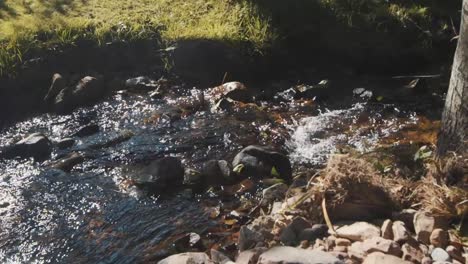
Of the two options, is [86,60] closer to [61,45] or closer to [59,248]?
[61,45]

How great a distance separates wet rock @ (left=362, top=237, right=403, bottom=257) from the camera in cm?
391

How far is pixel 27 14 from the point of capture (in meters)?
9.88

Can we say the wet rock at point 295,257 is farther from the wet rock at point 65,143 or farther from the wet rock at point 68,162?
the wet rock at point 65,143

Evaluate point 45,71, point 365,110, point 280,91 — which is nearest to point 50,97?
point 45,71

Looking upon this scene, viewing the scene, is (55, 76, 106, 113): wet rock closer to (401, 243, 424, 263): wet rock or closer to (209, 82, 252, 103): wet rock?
(209, 82, 252, 103): wet rock

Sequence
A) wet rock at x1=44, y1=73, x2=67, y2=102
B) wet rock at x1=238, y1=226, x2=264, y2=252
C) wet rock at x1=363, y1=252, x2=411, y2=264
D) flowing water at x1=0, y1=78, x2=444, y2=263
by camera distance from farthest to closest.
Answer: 1. wet rock at x1=44, y1=73, x2=67, y2=102
2. flowing water at x1=0, y1=78, x2=444, y2=263
3. wet rock at x1=238, y1=226, x2=264, y2=252
4. wet rock at x1=363, y1=252, x2=411, y2=264

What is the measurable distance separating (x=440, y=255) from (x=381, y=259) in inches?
18.6

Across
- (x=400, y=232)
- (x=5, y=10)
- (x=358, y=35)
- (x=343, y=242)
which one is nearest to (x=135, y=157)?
(x=343, y=242)

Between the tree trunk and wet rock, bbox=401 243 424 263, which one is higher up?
the tree trunk

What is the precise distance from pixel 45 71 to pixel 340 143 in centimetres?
527

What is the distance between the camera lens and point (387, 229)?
4.20 metres

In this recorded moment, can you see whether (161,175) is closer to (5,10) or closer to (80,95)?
(80,95)

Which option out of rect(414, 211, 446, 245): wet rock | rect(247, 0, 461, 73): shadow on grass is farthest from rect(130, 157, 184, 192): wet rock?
rect(247, 0, 461, 73): shadow on grass

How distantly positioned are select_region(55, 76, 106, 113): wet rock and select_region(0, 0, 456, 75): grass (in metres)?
0.89
